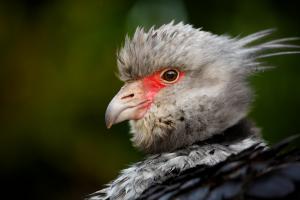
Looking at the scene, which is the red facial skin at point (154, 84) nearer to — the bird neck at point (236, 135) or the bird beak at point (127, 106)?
the bird beak at point (127, 106)

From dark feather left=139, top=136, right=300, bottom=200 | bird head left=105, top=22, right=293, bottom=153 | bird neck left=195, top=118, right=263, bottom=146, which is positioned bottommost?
dark feather left=139, top=136, right=300, bottom=200

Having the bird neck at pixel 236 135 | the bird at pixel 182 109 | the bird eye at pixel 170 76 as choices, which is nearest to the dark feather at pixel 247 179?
the bird at pixel 182 109

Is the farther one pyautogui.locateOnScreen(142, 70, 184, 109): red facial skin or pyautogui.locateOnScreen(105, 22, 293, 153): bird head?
pyautogui.locateOnScreen(142, 70, 184, 109): red facial skin

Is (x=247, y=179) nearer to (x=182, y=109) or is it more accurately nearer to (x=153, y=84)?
(x=182, y=109)

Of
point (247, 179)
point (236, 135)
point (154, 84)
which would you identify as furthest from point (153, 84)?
point (247, 179)

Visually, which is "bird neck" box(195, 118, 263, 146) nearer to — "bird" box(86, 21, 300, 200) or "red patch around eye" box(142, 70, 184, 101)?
"bird" box(86, 21, 300, 200)

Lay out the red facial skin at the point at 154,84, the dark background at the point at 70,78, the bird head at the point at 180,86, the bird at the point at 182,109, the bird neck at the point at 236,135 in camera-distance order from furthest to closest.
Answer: the dark background at the point at 70,78 < the red facial skin at the point at 154,84 < the bird head at the point at 180,86 < the bird neck at the point at 236,135 < the bird at the point at 182,109

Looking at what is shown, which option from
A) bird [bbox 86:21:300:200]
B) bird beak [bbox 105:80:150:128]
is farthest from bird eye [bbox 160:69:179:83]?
bird beak [bbox 105:80:150:128]
